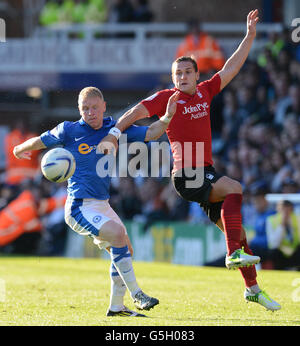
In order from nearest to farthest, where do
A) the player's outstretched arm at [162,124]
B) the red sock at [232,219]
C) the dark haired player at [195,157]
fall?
the player's outstretched arm at [162,124]
the red sock at [232,219]
the dark haired player at [195,157]

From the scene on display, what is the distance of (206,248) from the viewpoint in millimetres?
14375

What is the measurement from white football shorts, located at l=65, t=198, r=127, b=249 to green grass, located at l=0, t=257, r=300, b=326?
775 mm

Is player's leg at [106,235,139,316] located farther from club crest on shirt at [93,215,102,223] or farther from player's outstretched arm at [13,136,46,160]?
player's outstretched arm at [13,136,46,160]

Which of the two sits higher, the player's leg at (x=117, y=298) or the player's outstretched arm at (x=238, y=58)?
the player's outstretched arm at (x=238, y=58)

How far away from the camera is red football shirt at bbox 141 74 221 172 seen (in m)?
7.82

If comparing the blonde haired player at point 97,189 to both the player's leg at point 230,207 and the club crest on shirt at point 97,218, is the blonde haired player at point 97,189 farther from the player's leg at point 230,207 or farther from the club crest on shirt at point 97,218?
the player's leg at point 230,207

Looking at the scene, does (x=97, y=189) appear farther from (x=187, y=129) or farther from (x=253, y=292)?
(x=253, y=292)

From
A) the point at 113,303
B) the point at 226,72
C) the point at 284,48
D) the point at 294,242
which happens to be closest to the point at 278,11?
the point at 284,48

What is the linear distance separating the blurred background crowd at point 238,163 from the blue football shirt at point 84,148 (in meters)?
6.09

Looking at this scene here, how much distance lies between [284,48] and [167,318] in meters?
10.9

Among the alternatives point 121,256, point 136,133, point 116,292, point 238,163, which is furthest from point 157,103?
point 238,163

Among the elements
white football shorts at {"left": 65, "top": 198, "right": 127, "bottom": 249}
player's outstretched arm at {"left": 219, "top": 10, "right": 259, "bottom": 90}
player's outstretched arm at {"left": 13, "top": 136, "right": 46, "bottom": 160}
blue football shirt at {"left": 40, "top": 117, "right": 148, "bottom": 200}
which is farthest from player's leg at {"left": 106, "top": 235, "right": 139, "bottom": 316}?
player's outstretched arm at {"left": 219, "top": 10, "right": 259, "bottom": 90}

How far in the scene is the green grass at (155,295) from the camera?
703 centimetres

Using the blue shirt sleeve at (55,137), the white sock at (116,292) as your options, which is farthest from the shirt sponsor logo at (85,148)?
the white sock at (116,292)
